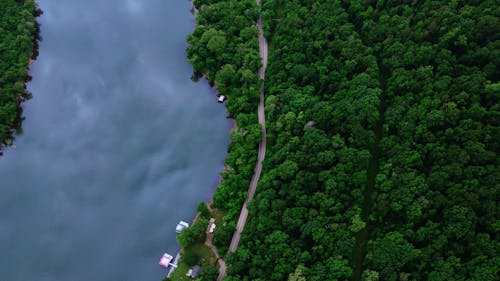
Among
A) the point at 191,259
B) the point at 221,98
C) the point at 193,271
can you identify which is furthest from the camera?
the point at 221,98

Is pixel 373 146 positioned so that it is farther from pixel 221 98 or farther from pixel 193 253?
pixel 193 253

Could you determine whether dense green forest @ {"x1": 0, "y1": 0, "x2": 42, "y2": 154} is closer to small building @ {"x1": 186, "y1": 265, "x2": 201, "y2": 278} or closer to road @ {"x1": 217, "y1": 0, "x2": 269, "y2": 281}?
small building @ {"x1": 186, "y1": 265, "x2": 201, "y2": 278}

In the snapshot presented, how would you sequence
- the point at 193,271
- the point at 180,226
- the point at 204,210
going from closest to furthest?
1. the point at 193,271
2. the point at 204,210
3. the point at 180,226

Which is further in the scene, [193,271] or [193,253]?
[193,253]

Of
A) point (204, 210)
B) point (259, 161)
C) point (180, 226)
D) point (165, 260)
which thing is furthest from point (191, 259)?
point (259, 161)

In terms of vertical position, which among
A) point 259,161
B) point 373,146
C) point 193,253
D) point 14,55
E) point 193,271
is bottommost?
point 193,271

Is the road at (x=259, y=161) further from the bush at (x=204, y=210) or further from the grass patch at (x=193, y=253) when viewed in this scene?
the bush at (x=204, y=210)

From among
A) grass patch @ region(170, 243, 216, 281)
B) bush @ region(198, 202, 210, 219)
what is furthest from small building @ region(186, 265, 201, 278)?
bush @ region(198, 202, 210, 219)
